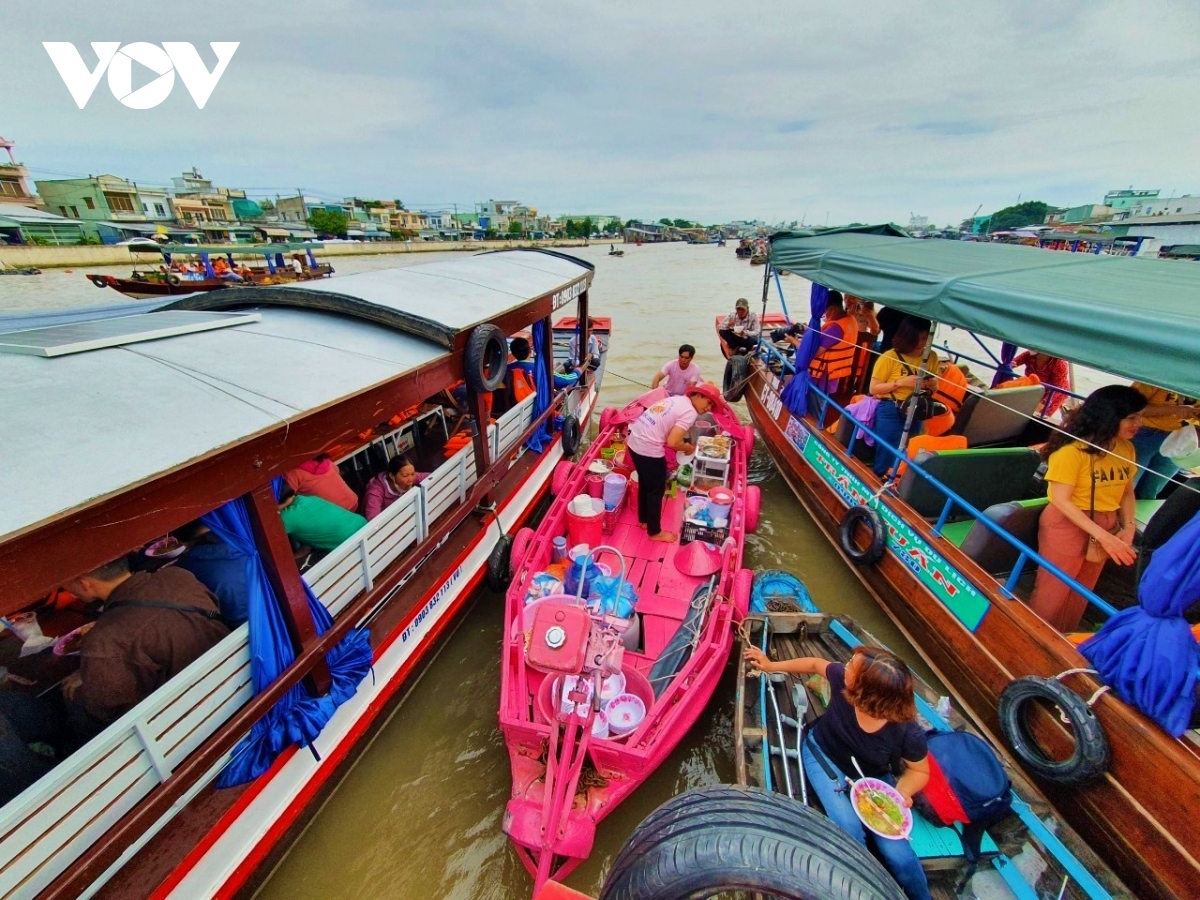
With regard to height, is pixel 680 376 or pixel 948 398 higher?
pixel 948 398

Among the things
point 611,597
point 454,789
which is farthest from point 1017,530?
point 454,789

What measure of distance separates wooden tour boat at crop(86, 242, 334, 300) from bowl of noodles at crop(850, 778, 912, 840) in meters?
17.3

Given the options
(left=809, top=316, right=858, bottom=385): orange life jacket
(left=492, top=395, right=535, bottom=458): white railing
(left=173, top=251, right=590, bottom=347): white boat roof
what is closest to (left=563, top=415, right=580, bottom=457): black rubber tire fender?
(left=492, top=395, right=535, bottom=458): white railing

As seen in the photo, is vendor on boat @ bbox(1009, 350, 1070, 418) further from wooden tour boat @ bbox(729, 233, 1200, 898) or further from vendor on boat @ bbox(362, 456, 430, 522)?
vendor on boat @ bbox(362, 456, 430, 522)

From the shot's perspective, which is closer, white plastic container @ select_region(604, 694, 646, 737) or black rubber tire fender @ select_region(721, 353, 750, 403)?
white plastic container @ select_region(604, 694, 646, 737)

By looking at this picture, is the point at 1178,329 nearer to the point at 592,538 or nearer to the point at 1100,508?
the point at 1100,508

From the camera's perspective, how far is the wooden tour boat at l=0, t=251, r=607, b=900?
1740 mm

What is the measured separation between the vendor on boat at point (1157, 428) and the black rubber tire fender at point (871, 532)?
1.72m

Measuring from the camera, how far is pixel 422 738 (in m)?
3.74

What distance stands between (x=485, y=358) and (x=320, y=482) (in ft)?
5.19

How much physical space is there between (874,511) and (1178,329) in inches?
108

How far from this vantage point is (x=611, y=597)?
3885 mm

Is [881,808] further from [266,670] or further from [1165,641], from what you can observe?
[266,670]

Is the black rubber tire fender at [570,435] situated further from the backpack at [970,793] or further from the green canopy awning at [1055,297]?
the backpack at [970,793]
